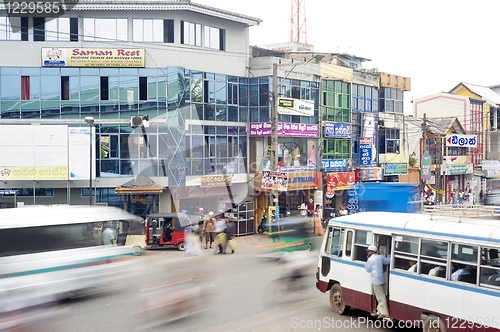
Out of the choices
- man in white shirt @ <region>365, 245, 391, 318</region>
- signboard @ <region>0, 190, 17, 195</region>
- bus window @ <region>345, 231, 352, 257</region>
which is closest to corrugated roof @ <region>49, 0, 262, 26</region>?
signboard @ <region>0, 190, 17, 195</region>

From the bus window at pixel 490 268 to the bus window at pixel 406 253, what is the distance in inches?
53.3

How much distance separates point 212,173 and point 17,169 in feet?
33.7

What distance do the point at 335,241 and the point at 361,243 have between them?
0.85 metres

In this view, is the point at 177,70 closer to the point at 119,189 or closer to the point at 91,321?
the point at 119,189

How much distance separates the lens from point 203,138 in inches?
1037

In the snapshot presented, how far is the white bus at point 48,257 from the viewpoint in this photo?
36.5 ft

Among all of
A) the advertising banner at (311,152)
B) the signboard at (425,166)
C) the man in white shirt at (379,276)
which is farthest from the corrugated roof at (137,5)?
the signboard at (425,166)

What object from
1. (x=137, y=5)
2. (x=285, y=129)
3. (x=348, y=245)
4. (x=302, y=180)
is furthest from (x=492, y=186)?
(x=348, y=245)

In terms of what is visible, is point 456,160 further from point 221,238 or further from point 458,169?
point 221,238

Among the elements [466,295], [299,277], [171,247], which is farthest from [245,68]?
[466,295]

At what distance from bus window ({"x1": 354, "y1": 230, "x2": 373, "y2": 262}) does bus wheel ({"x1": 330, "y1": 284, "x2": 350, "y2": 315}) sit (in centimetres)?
103

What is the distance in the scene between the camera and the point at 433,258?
858 cm

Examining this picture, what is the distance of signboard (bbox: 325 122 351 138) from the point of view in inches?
1233

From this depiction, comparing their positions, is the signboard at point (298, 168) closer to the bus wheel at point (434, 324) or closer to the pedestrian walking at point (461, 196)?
the bus wheel at point (434, 324)
